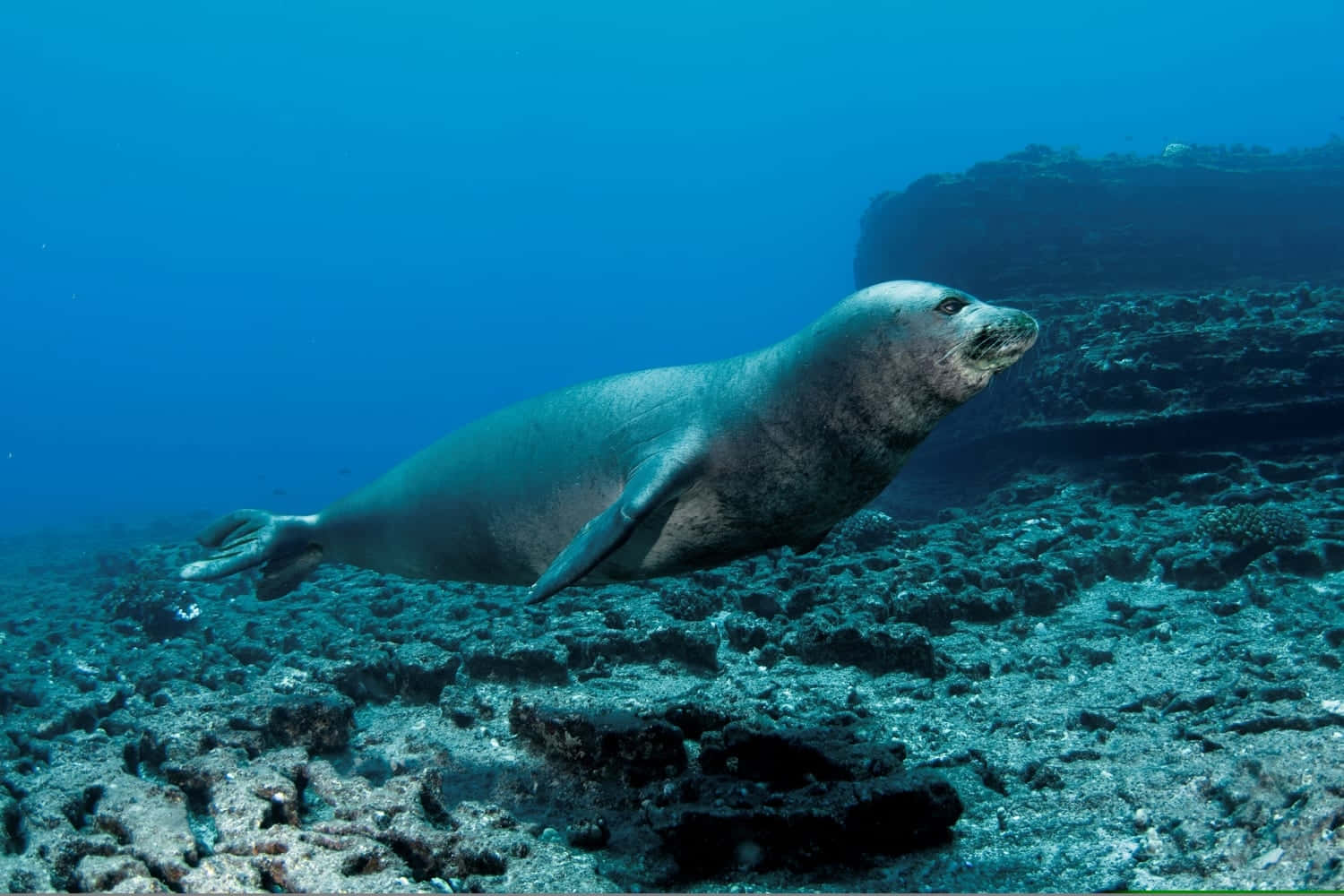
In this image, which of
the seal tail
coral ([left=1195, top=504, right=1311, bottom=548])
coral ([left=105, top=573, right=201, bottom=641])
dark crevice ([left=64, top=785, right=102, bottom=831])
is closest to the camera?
dark crevice ([left=64, top=785, right=102, bottom=831])

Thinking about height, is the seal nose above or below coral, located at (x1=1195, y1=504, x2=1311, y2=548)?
above

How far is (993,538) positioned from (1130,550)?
1.50 meters

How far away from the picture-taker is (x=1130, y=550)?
7.99 meters

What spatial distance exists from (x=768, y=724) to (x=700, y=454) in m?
1.68

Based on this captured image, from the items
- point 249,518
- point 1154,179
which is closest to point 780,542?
point 249,518

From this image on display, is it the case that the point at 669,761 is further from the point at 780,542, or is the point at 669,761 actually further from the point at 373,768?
the point at 373,768

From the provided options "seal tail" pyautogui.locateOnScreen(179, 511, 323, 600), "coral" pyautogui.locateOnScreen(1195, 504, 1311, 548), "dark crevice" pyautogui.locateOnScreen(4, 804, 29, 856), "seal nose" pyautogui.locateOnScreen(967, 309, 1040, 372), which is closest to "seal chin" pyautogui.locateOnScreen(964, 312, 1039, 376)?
"seal nose" pyautogui.locateOnScreen(967, 309, 1040, 372)

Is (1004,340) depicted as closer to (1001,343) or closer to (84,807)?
(1001,343)

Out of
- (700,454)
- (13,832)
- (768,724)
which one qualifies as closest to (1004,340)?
(700,454)

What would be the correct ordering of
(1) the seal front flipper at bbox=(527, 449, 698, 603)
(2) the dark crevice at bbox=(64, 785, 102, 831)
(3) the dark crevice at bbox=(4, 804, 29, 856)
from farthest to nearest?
(2) the dark crevice at bbox=(64, 785, 102, 831)
(3) the dark crevice at bbox=(4, 804, 29, 856)
(1) the seal front flipper at bbox=(527, 449, 698, 603)

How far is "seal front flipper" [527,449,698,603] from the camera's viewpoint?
3.26m

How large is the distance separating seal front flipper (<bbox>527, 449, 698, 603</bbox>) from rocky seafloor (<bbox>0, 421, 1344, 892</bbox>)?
1231 millimetres

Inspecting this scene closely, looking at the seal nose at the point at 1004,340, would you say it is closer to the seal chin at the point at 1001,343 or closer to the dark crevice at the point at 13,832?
the seal chin at the point at 1001,343

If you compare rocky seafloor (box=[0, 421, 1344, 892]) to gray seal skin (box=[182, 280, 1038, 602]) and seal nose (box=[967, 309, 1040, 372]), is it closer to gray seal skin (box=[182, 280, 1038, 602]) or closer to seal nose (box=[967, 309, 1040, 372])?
gray seal skin (box=[182, 280, 1038, 602])
